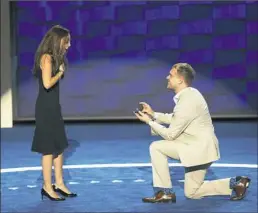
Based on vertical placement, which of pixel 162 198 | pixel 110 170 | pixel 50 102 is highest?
pixel 50 102

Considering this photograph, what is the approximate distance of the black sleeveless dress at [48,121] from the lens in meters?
5.31

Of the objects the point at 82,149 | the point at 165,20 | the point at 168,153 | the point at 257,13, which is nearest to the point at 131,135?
the point at 82,149

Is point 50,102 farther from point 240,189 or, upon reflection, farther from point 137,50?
point 137,50

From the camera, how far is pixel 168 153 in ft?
17.6

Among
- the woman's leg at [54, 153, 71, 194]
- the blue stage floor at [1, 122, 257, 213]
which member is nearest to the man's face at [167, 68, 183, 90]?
the blue stage floor at [1, 122, 257, 213]

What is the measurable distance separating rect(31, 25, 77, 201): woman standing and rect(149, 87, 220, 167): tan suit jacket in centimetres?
73

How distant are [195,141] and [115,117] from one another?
5.45m

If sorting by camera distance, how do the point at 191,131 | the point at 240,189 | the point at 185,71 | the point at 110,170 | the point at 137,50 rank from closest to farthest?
the point at 185,71 → the point at 191,131 → the point at 240,189 → the point at 110,170 → the point at 137,50

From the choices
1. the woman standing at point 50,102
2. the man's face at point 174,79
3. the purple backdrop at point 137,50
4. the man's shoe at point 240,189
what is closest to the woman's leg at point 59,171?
the woman standing at point 50,102

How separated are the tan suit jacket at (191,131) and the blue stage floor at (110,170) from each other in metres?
0.37

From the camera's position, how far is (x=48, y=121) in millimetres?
5320

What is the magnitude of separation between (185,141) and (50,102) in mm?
1043

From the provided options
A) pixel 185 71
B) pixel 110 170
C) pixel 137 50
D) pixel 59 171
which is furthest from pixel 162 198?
pixel 137 50

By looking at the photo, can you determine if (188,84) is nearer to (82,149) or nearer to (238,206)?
(238,206)
